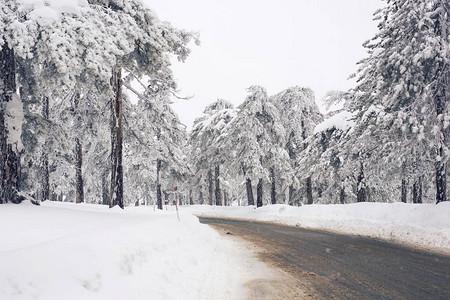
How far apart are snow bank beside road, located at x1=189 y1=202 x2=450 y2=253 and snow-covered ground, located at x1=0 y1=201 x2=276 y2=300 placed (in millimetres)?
6411

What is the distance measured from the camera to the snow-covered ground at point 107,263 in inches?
128

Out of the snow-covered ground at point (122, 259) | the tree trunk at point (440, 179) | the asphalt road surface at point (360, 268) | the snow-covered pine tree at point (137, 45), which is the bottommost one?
the asphalt road surface at point (360, 268)

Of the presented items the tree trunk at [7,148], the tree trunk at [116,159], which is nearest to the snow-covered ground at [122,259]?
the tree trunk at [7,148]

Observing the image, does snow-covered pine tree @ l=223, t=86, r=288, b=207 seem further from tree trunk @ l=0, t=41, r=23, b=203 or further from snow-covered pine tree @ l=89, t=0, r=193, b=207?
tree trunk @ l=0, t=41, r=23, b=203

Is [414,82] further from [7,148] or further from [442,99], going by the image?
[7,148]

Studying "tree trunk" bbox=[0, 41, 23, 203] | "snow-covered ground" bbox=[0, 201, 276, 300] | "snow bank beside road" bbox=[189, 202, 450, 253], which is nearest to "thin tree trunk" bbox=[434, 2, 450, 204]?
"snow bank beside road" bbox=[189, 202, 450, 253]

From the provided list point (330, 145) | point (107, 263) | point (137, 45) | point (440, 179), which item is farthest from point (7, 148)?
point (330, 145)

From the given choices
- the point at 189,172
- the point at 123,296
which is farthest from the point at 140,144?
the point at 123,296

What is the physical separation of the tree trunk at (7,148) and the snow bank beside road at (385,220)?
12471 millimetres

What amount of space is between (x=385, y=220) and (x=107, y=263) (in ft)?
40.7

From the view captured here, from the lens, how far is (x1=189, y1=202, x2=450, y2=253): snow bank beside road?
1062 centimetres

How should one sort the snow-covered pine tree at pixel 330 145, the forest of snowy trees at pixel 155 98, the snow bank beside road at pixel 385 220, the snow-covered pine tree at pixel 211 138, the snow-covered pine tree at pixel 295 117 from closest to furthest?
the forest of snowy trees at pixel 155 98, the snow bank beside road at pixel 385 220, the snow-covered pine tree at pixel 330 145, the snow-covered pine tree at pixel 295 117, the snow-covered pine tree at pixel 211 138

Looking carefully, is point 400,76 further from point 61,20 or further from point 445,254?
point 61,20

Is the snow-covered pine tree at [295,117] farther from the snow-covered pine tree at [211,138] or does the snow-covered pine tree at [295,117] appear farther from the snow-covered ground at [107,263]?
the snow-covered ground at [107,263]
